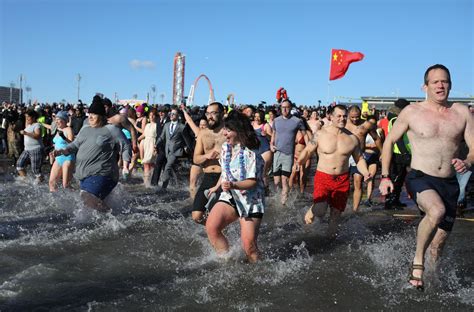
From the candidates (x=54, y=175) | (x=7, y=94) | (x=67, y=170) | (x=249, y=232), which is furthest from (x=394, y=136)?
(x=7, y=94)

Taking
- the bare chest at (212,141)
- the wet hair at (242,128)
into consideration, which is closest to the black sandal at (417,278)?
the wet hair at (242,128)

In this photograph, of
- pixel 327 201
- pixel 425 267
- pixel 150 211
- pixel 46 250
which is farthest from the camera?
pixel 150 211

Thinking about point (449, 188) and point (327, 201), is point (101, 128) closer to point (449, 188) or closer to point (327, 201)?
point (327, 201)

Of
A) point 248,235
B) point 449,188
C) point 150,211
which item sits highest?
point 449,188

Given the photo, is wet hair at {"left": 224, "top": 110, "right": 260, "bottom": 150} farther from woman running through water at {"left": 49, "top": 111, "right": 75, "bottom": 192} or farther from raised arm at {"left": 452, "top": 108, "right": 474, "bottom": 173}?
woman running through water at {"left": 49, "top": 111, "right": 75, "bottom": 192}

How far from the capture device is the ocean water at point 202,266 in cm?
482

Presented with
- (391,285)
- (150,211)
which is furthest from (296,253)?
(150,211)

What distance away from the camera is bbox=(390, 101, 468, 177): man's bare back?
16.6ft

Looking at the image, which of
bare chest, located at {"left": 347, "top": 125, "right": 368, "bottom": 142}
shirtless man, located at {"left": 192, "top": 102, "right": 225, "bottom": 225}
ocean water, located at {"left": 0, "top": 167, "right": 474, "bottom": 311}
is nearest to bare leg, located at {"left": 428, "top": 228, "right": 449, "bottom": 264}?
ocean water, located at {"left": 0, "top": 167, "right": 474, "bottom": 311}

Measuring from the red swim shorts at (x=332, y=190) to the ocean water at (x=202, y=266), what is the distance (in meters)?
0.56

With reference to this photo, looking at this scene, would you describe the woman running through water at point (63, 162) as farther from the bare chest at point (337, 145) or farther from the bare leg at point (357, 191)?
the bare leg at point (357, 191)

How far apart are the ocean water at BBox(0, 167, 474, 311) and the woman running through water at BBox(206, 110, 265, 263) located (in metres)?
0.48

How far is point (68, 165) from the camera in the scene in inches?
381

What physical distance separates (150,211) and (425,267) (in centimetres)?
513
